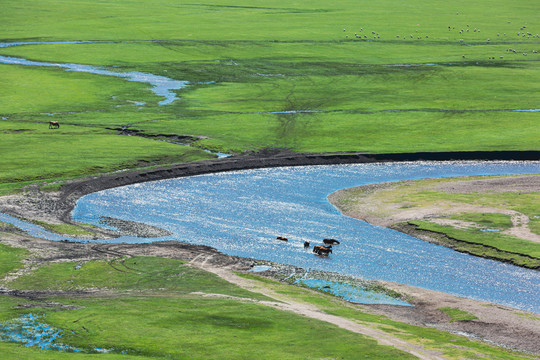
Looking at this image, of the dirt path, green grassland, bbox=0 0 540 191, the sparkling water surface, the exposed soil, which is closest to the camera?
the dirt path

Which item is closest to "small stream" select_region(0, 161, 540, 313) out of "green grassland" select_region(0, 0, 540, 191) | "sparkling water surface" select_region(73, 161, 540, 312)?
"sparkling water surface" select_region(73, 161, 540, 312)

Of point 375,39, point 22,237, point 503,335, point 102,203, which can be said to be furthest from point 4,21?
point 503,335

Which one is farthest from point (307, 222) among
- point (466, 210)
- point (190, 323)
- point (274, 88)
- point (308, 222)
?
point (274, 88)

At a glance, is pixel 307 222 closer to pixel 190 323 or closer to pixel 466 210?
pixel 466 210

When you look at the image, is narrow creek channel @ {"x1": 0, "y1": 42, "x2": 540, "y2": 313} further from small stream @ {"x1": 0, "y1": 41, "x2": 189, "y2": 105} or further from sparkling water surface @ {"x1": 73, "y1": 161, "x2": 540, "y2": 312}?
small stream @ {"x1": 0, "y1": 41, "x2": 189, "y2": 105}

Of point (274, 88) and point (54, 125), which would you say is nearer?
point (54, 125)

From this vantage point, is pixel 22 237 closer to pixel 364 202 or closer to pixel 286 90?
pixel 364 202
